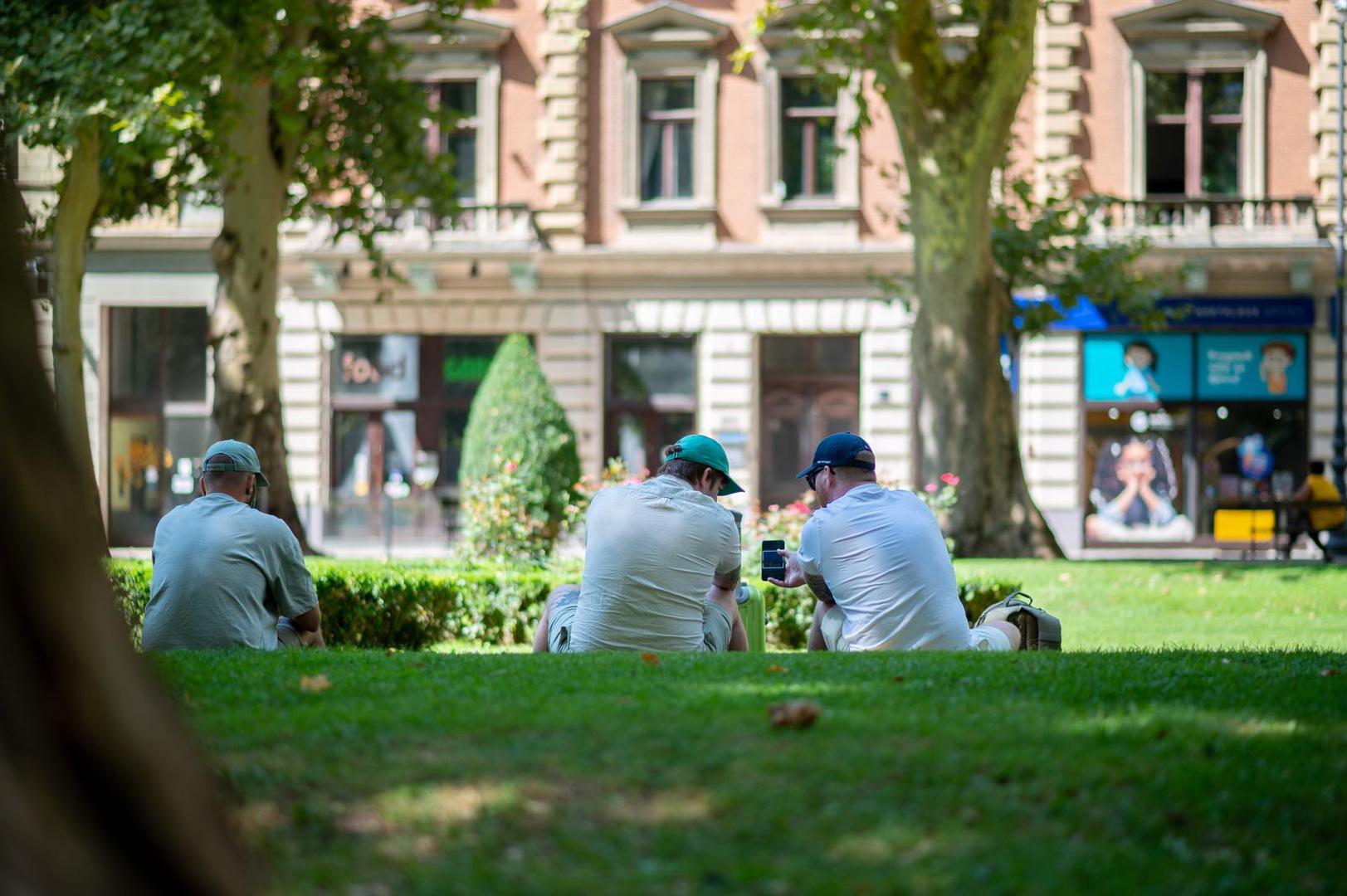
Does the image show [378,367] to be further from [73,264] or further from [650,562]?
[650,562]

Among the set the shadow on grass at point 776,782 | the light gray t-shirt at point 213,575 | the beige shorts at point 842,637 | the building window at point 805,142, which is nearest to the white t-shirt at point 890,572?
the beige shorts at point 842,637

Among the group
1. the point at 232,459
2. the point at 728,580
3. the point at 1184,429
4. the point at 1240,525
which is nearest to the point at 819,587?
the point at 728,580

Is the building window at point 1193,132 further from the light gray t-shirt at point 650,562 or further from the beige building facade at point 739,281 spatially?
the light gray t-shirt at point 650,562

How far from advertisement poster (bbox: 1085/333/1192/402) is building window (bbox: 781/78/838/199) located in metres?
5.45

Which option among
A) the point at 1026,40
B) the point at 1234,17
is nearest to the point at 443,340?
the point at 1026,40

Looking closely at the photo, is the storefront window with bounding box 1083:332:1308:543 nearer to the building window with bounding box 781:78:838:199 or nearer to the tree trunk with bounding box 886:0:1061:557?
the building window with bounding box 781:78:838:199

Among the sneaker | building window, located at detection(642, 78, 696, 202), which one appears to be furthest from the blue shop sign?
the sneaker

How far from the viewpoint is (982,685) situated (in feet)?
16.6

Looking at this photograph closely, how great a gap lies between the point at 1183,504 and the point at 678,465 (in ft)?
69.2

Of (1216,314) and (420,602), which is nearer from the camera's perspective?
(420,602)

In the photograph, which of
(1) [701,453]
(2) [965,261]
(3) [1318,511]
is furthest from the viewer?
(3) [1318,511]

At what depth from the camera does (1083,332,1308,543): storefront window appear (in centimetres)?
2578

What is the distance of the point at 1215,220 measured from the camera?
84.4ft

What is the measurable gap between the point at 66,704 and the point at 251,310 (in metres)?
15.7
